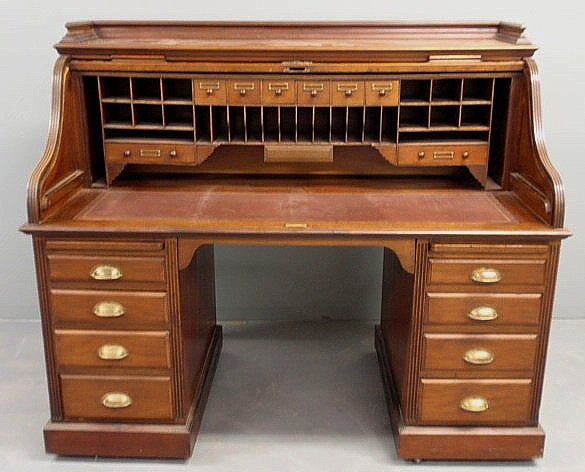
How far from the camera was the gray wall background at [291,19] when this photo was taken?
276 centimetres

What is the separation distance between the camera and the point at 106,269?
204 cm

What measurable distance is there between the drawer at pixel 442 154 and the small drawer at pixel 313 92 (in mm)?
323

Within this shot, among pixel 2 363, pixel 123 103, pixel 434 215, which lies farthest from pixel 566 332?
pixel 2 363

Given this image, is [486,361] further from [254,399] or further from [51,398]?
[51,398]

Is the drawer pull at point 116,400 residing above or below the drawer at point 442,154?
below

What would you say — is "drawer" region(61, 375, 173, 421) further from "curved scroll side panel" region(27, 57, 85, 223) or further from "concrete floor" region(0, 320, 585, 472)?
"curved scroll side panel" region(27, 57, 85, 223)

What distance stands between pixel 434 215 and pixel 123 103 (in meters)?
1.17

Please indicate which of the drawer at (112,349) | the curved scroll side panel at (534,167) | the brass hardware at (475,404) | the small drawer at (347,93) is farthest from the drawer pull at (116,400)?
the curved scroll side panel at (534,167)

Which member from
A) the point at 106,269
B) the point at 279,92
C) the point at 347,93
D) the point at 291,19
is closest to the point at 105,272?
the point at 106,269

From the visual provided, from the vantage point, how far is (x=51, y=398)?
2.17 meters

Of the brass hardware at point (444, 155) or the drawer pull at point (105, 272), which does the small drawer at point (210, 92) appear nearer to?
the drawer pull at point (105, 272)

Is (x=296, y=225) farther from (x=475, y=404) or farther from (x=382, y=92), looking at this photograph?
(x=475, y=404)

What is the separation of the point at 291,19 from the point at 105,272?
140cm

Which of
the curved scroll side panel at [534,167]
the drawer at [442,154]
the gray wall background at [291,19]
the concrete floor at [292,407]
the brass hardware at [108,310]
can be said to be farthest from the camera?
the gray wall background at [291,19]
